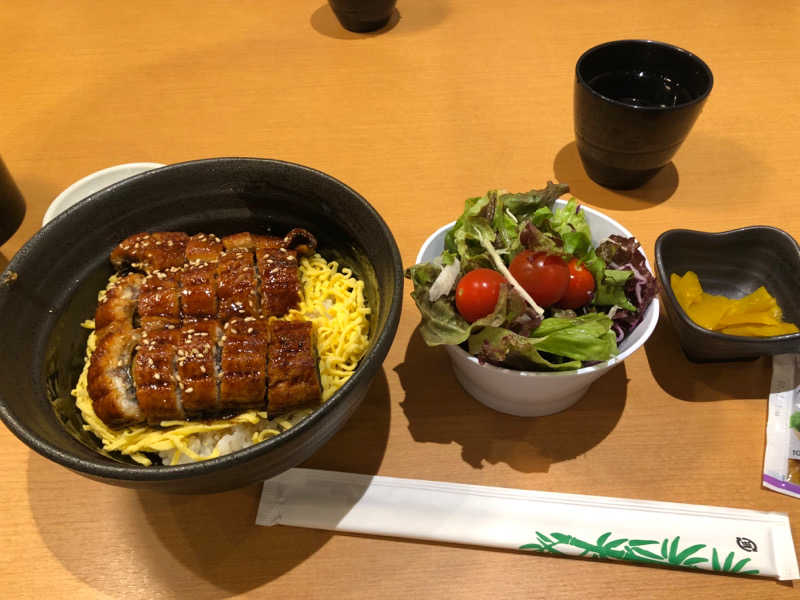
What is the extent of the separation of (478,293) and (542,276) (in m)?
0.14

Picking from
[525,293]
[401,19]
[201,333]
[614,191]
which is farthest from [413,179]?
[401,19]

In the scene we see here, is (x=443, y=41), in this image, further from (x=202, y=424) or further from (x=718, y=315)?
(x=202, y=424)

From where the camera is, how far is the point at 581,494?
1161 mm

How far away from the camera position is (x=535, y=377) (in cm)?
109

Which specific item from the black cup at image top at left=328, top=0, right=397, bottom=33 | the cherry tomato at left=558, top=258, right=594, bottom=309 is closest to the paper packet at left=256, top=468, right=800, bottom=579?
the cherry tomato at left=558, top=258, right=594, bottom=309

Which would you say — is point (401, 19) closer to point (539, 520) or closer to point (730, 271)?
point (730, 271)

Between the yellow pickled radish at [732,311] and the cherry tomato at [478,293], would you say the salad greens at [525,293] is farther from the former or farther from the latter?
A: the yellow pickled radish at [732,311]

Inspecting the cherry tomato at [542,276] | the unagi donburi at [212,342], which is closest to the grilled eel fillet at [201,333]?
the unagi donburi at [212,342]

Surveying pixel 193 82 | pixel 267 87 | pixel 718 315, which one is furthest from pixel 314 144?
pixel 718 315

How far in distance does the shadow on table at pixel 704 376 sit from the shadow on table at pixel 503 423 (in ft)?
0.33

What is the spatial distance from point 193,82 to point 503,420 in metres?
1.86

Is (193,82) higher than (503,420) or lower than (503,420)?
higher

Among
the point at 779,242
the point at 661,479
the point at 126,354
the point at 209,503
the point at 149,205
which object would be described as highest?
the point at 149,205

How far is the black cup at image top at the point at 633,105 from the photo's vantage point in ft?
4.96
